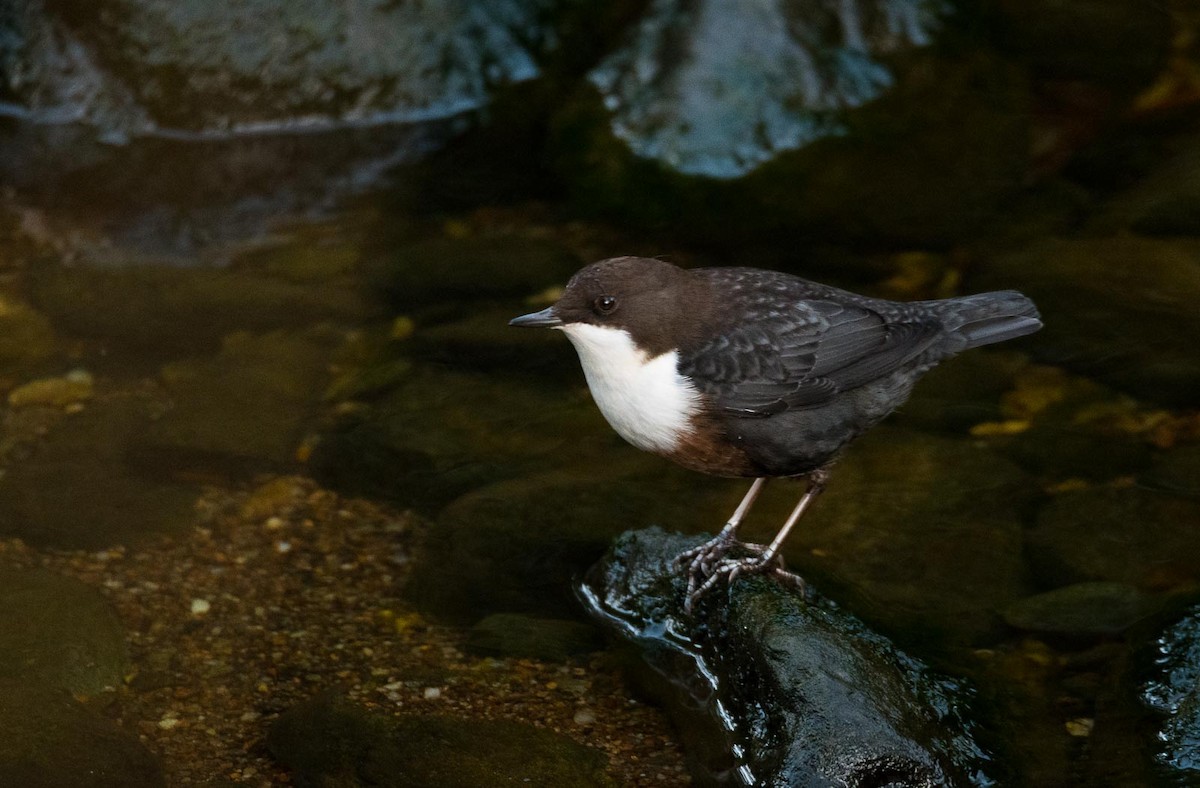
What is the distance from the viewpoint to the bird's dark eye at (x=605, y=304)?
13.2 feet

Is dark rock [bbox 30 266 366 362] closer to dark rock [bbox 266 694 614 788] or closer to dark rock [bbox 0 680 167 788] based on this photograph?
dark rock [bbox 0 680 167 788]

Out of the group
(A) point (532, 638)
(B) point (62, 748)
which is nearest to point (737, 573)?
(A) point (532, 638)

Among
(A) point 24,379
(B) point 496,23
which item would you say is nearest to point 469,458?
(A) point 24,379

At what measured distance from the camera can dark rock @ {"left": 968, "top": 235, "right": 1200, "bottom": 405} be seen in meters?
5.89

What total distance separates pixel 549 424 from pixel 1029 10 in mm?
4963

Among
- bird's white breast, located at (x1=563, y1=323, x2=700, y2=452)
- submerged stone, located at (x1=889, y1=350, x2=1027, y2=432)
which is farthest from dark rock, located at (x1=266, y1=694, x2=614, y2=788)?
submerged stone, located at (x1=889, y1=350, x2=1027, y2=432)

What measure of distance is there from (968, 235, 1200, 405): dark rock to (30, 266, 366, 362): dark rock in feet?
10.6

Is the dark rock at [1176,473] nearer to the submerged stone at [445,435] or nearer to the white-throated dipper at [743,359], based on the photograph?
the white-throated dipper at [743,359]

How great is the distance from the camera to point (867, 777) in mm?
3520

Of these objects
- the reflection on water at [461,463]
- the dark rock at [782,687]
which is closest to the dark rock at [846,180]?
the reflection on water at [461,463]

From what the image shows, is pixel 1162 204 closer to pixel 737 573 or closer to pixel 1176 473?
pixel 1176 473

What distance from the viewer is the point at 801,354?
4184 millimetres

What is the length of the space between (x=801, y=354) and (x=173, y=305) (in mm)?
3456

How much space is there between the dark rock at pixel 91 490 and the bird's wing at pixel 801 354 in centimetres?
220
